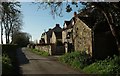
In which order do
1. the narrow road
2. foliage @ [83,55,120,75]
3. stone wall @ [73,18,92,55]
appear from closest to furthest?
foliage @ [83,55,120,75], the narrow road, stone wall @ [73,18,92,55]

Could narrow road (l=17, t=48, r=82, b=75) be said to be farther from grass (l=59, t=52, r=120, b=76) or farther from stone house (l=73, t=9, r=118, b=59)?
stone house (l=73, t=9, r=118, b=59)

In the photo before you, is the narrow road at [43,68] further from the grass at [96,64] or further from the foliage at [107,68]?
the foliage at [107,68]

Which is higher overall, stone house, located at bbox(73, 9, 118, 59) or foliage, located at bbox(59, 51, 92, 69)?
stone house, located at bbox(73, 9, 118, 59)

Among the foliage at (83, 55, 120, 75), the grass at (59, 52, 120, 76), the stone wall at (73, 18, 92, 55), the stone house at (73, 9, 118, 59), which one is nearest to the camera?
the foliage at (83, 55, 120, 75)

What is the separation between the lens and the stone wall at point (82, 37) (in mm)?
33656

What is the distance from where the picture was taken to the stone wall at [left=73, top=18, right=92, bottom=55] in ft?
110

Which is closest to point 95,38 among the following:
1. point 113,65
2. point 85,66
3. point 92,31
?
point 92,31

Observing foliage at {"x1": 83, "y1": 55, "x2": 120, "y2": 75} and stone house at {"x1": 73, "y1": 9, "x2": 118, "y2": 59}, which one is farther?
stone house at {"x1": 73, "y1": 9, "x2": 118, "y2": 59}

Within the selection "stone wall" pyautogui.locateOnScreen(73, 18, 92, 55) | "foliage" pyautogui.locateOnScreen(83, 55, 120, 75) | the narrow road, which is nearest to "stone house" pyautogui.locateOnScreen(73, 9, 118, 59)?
"stone wall" pyautogui.locateOnScreen(73, 18, 92, 55)

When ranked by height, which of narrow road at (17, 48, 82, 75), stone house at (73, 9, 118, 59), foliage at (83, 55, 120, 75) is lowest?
narrow road at (17, 48, 82, 75)

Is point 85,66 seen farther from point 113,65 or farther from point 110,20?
point 110,20

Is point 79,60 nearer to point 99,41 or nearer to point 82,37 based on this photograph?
point 99,41

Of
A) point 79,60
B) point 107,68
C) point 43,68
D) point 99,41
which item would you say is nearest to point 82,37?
point 99,41

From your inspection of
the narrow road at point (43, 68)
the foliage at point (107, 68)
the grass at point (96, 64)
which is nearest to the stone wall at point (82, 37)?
the grass at point (96, 64)
